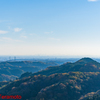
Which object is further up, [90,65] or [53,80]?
[90,65]

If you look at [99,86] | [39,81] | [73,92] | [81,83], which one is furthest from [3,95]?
[99,86]

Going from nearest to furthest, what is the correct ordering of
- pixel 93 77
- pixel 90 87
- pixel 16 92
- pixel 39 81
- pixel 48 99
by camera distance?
pixel 48 99, pixel 16 92, pixel 90 87, pixel 39 81, pixel 93 77

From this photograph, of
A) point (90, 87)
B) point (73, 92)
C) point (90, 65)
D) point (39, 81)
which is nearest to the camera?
point (73, 92)

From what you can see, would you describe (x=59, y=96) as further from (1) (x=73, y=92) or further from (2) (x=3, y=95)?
(2) (x=3, y=95)

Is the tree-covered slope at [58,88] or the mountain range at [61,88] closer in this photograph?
the mountain range at [61,88]

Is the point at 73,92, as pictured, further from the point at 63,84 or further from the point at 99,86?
the point at 99,86

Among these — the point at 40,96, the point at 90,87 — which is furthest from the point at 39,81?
the point at 90,87

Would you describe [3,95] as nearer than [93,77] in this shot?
Yes

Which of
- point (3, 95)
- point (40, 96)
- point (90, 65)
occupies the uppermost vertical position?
point (90, 65)

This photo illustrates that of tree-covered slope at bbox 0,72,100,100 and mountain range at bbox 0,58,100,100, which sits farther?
tree-covered slope at bbox 0,72,100,100
